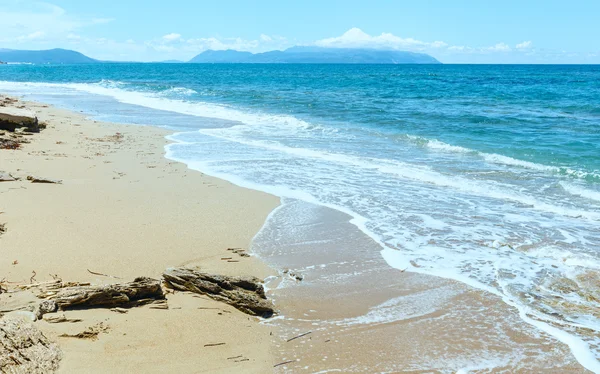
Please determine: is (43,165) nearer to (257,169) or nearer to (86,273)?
(257,169)

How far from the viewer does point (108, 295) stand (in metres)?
4.68

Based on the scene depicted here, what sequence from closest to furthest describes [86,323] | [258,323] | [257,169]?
[86,323] < [258,323] < [257,169]

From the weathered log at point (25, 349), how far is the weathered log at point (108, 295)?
64 cm

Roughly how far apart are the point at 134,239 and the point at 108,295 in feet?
7.13

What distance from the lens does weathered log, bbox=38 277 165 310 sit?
4547 millimetres

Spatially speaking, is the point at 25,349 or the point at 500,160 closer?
the point at 25,349

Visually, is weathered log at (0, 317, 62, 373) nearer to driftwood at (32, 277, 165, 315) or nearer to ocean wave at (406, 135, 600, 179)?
driftwood at (32, 277, 165, 315)

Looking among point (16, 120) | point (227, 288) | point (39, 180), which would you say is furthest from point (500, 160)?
point (16, 120)

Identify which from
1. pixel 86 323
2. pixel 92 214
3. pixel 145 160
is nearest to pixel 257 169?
pixel 145 160

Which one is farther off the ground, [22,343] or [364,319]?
[22,343]

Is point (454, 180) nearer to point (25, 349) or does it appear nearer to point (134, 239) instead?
point (134, 239)

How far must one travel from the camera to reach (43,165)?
11008 mm

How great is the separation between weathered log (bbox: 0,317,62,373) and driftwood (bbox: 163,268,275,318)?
1.57 m

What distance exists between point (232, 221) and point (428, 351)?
4.18 metres
